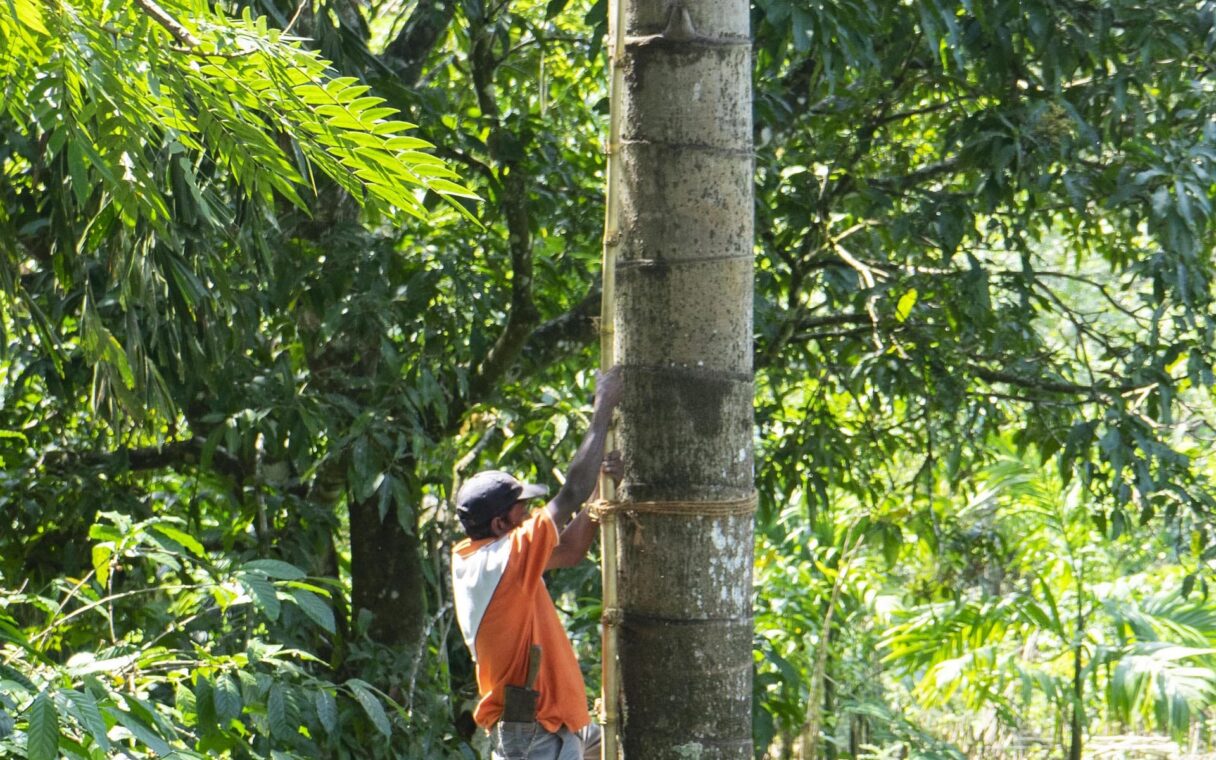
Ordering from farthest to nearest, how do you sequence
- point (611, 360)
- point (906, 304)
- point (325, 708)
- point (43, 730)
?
point (906, 304)
point (325, 708)
point (611, 360)
point (43, 730)

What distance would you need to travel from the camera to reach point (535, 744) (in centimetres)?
304

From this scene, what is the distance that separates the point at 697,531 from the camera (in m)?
2.29

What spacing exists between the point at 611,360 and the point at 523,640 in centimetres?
85

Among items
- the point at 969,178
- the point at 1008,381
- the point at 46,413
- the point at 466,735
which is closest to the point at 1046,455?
the point at 1008,381

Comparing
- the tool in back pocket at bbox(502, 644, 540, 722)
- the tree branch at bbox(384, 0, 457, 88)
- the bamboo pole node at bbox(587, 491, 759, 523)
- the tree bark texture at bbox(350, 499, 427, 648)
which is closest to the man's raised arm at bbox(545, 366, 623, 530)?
the bamboo pole node at bbox(587, 491, 759, 523)

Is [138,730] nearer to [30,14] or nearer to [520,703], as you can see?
[520,703]

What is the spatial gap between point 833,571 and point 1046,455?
1.74 metres

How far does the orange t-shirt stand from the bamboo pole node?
22.4 inches

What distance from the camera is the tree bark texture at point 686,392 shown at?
2.29 meters

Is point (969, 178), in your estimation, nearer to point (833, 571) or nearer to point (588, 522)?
point (833, 571)

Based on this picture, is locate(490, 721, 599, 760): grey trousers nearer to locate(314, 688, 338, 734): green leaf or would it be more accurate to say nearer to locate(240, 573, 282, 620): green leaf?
locate(314, 688, 338, 734): green leaf

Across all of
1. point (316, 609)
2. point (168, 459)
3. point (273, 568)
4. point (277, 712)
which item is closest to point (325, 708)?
point (277, 712)

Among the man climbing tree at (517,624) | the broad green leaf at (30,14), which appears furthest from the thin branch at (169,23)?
the man climbing tree at (517,624)

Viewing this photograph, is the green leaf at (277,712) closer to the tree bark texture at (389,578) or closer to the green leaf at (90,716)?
the green leaf at (90,716)
